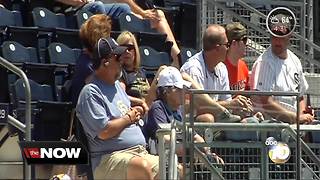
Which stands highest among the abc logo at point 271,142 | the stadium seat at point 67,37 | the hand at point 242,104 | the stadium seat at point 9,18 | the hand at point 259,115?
the stadium seat at point 9,18

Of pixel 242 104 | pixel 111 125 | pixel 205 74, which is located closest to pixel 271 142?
pixel 242 104

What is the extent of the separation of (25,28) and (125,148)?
8.20 ft

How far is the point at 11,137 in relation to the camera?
8031 mm

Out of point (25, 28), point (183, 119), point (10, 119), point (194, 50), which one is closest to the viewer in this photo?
point (183, 119)

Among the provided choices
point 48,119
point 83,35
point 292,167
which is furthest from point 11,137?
point 292,167

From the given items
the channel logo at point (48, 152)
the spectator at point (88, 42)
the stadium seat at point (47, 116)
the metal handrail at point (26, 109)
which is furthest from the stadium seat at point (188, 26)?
the channel logo at point (48, 152)

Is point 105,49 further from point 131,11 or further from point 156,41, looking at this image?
point 131,11

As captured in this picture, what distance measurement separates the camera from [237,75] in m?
8.90

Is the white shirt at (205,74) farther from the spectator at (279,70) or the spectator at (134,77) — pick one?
the spectator at (279,70)

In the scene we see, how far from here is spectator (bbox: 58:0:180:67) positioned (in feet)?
32.9

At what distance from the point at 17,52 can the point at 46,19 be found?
926 mm

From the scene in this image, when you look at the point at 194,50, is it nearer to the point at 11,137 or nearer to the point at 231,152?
the point at 11,137

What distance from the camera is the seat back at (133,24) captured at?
1000 cm

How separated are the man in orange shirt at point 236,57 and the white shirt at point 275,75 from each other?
0.28m
